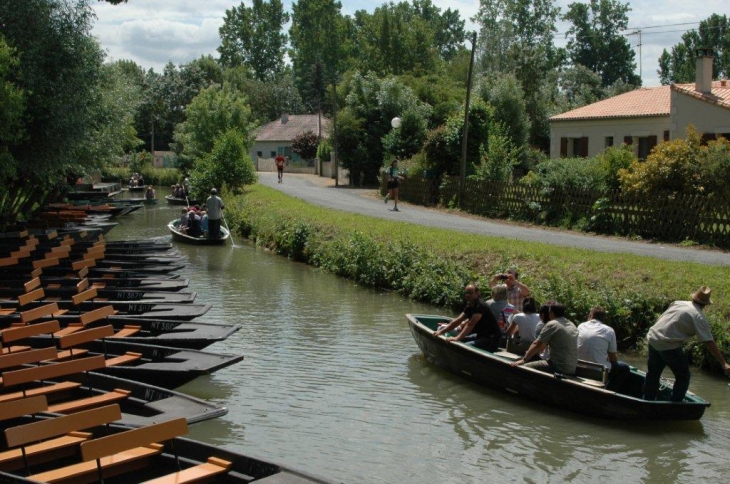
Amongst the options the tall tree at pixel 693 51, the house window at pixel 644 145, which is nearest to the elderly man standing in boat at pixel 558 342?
the house window at pixel 644 145

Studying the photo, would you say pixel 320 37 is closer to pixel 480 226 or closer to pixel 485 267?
pixel 480 226

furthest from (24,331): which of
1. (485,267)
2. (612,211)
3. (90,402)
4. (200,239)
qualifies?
(200,239)

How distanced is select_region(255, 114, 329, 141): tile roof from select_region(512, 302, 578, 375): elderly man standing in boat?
7308 centimetres

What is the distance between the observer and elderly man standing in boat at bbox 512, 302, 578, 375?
39.2 ft

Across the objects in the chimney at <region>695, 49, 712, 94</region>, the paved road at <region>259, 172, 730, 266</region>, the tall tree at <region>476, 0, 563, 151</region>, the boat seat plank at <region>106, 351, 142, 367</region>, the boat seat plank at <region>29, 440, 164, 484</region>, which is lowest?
the boat seat plank at <region>29, 440, 164, 484</region>

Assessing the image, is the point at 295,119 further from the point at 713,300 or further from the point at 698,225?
the point at 713,300

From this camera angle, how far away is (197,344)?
1289cm

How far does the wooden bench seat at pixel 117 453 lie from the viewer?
23.7 feet

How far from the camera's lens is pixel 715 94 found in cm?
3609

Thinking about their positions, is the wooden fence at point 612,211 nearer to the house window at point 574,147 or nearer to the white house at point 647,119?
the white house at point 647,119

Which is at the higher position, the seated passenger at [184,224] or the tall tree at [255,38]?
the tall tree at [255,38]

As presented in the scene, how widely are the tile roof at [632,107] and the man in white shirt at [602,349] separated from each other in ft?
98.7

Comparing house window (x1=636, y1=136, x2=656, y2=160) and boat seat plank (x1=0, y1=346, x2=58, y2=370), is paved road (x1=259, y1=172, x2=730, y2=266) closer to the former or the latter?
house window (x1=636, y1=136, x2=656, y2=160)

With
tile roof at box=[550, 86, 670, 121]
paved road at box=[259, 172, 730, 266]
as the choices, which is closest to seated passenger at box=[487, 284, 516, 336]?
paved road at box=[259, 172, 730, 266]
